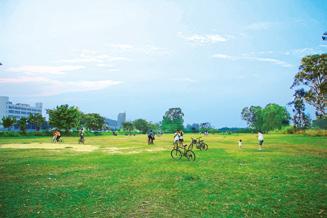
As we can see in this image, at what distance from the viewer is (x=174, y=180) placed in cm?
1638

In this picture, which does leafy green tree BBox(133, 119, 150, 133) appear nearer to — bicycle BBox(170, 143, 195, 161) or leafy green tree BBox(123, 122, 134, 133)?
leafy green tree BBox(123, 122, 134, 133)

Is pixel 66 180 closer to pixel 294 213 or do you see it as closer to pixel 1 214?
pixel 1 214

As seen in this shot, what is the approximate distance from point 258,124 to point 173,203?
615 feet

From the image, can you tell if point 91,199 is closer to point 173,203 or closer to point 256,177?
point 173,203

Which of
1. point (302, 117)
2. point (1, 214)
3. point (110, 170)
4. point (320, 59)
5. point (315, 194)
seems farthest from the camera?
point (302, 117)

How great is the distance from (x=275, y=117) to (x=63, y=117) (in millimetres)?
108671

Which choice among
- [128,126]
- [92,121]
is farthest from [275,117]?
[92,121]

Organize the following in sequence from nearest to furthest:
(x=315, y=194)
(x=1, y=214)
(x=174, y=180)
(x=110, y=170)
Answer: (x=1, y=214) → (x=315, y=194) → (x=174, y=180) → (x=110, y=170)

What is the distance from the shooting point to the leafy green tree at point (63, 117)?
92625mm

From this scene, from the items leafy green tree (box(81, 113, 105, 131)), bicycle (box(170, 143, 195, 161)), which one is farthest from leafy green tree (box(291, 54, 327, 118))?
leafy green tree (box(81, 113, 105, 131))

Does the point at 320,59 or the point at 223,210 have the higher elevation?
the point at 320,59

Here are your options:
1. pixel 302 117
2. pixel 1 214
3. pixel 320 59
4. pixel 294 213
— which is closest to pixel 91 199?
pixel 1 214

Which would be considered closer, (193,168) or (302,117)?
(193,168)

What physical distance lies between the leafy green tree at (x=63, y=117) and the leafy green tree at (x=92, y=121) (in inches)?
1827
